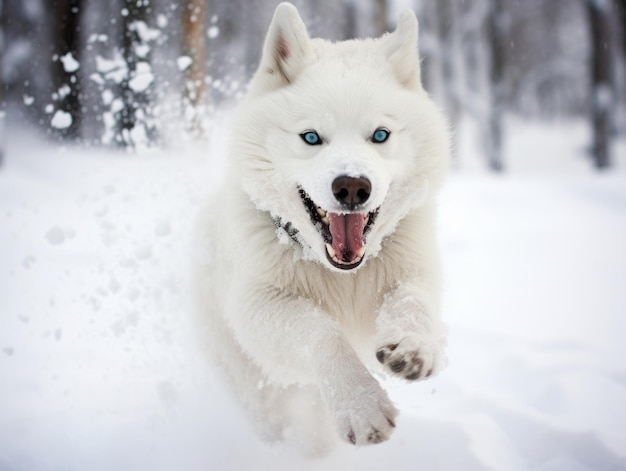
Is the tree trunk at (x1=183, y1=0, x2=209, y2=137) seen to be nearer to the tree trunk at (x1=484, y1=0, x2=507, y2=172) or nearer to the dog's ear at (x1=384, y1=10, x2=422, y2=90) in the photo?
the dog's ear at (x1=384, y1=10, x2=422, y2=90)

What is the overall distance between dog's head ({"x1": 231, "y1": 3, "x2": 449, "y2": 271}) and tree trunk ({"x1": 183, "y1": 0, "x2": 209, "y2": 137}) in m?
2.70

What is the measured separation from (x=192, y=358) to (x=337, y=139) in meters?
1.90

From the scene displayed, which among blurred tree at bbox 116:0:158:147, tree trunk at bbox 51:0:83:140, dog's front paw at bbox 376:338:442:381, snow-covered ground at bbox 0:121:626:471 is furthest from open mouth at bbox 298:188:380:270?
tree trunk at bbox 51:0:83:140

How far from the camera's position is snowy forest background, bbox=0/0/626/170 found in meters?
5.27

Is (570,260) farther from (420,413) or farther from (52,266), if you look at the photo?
(52,266)

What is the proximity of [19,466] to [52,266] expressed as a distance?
2814 millimetres

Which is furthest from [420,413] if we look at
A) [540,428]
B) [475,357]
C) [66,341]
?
[66,341]

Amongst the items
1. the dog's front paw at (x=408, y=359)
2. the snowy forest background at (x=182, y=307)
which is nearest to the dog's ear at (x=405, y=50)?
the snowy forest background at (x=182, y=307)

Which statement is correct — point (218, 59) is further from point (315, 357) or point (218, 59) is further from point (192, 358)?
point (315, 357)

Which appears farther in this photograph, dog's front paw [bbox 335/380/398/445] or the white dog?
the white dog

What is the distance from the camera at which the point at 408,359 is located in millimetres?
2023

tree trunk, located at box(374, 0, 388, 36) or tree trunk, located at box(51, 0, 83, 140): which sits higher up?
tree trunk, located at box(374, 0, 388, 36)

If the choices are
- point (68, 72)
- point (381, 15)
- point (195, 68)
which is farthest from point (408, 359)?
point (381, 15)

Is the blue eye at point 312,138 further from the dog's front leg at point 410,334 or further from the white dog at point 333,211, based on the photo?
the dog's front leg at point 410,334
